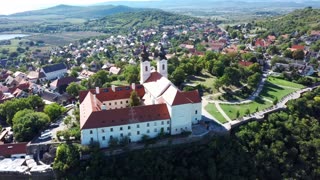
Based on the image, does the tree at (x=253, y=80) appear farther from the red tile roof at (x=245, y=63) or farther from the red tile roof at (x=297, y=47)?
the red tile roof at (x=297, y=47)

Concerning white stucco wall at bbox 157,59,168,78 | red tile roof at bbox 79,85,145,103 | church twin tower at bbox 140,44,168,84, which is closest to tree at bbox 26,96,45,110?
red tile roof at bbox 79,85,145,103

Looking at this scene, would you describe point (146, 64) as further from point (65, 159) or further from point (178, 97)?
point (65, 159)

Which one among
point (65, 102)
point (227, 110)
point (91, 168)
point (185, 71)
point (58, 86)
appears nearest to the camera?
point (91, 168)

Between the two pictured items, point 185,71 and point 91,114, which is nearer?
point 91,114

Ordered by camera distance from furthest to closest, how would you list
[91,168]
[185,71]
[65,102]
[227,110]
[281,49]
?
[281,49] < [185,71] < [65,102] < [227,110] < [91,168]

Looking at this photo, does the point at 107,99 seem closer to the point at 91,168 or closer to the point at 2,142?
the point at 91,168

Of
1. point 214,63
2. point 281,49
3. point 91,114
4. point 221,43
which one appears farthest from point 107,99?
point 221,43

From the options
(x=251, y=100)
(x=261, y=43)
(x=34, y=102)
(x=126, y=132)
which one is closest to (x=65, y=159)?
(x=126, y=132)
